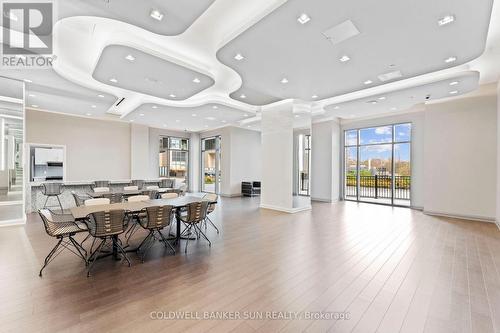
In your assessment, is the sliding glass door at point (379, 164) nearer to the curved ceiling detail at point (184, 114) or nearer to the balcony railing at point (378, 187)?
the balcony railing at point (378, 187)

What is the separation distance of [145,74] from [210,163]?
8.19 metres

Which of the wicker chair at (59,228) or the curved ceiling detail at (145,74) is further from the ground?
the curved ceiling detail at (145,74)

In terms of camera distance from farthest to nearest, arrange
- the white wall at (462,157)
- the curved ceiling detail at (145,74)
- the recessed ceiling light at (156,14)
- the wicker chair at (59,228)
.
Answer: the white wall at (462,157), the curved ceiling detail at (145,74), the wicker chair at (59,228), the recessed ceiling light at (156,14)

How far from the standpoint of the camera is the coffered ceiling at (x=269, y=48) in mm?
2770

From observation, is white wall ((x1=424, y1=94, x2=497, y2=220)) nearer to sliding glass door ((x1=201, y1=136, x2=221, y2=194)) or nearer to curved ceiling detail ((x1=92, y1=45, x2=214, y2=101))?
curved ceiling detail ((x1=92, y1=45, x2=214, y2=101))

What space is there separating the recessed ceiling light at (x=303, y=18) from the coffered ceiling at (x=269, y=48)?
0.5 inches

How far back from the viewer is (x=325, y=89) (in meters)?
5.59

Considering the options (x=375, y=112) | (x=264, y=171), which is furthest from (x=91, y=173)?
(x=375, y=112)

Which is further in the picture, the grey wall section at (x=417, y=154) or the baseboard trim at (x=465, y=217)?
the grey wall section at (x=417, y=154)

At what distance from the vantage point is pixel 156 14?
2812 millimetres

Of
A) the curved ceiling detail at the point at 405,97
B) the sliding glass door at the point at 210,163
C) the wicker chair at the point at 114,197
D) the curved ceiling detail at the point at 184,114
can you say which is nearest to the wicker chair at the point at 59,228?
the wicker chair at the point at 114,197

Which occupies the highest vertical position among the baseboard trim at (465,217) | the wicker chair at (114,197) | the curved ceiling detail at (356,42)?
the curved ceiling detail at (356,42)

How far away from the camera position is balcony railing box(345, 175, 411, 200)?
8.32 meters

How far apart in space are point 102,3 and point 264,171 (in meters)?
5.94
